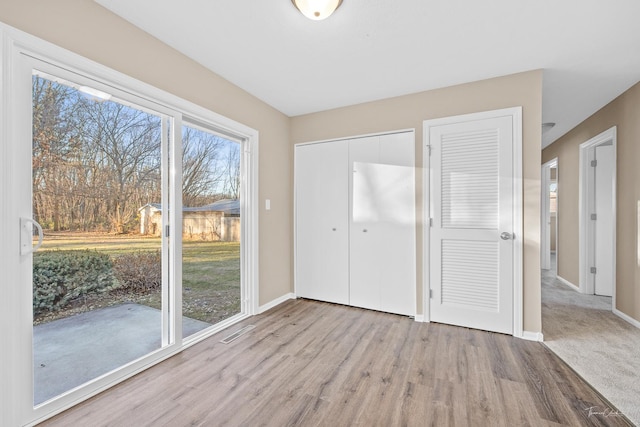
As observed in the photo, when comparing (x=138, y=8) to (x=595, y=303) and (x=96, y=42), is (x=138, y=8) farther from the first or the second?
(x=595, y=303)

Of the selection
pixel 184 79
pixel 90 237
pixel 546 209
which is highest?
pixel 184 79

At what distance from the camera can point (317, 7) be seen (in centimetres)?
173

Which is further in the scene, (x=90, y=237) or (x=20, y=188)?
(x=90, y=237)

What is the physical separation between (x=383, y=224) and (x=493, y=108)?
1.58 metres

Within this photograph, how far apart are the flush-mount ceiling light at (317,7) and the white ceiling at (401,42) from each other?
84 mm

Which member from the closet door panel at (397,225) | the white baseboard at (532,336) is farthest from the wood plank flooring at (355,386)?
the closet door panel at (397,225)

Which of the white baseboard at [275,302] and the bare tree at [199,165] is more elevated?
the bare tree at [199,165]

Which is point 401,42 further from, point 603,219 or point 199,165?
point 603,219

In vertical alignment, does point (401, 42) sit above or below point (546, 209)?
above

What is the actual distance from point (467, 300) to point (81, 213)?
3.29 m

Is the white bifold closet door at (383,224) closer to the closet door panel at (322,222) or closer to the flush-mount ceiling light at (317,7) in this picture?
the closet door panel at (322,222)

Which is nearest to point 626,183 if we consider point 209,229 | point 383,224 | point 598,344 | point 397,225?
point 598,344

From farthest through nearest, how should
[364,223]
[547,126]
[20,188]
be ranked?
[547,126] → [364,223] → [20,188]

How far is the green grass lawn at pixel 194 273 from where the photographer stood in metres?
1.78
